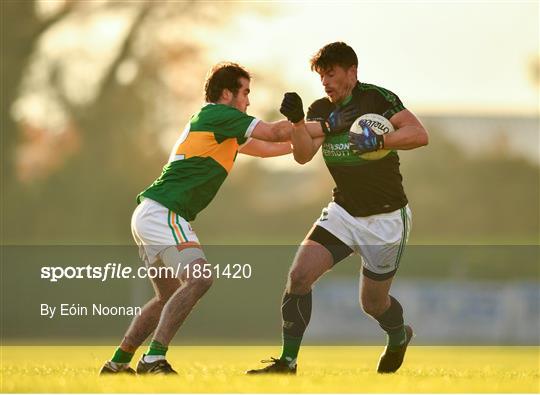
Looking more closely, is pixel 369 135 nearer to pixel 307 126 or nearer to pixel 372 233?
pixel 307 126

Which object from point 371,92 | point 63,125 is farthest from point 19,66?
point 371,92

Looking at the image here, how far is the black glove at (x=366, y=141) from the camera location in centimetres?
1012

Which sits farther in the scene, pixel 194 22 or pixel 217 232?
pixel 217 232

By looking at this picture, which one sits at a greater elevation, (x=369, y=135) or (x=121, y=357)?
(x=369, y=135)

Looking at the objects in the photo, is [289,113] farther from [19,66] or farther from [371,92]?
[19,66]

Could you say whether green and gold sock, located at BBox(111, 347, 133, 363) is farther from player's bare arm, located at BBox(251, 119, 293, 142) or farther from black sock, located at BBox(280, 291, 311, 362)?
player's bare arm, located at BBox(251, 119, 293, 142)

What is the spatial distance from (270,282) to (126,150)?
9.83 m

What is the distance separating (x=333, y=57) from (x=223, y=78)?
3.07 ft

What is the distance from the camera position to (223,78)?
995cm

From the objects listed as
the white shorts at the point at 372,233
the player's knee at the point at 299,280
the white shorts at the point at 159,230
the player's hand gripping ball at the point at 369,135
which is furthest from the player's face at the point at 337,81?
the white shorts at the point at 159,230

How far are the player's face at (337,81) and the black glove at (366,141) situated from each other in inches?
14.9

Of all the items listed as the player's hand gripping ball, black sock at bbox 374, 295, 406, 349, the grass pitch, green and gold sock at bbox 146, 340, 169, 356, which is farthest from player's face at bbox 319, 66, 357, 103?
green and gold sock at bbox 146, 340, 169, 356

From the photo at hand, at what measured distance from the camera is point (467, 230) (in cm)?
4019

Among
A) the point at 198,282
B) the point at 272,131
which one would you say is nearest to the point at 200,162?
the point at 272,131
